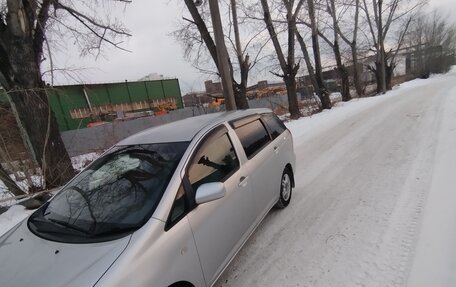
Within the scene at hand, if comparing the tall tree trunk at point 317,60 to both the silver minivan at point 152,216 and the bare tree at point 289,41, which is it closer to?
the bare tree at point 289,41

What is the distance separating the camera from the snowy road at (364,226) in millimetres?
2833

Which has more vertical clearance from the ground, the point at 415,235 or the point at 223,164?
the point at 223,164

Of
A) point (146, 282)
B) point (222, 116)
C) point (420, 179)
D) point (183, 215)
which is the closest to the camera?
point (146, 282)

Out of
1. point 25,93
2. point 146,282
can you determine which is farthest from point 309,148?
point 25,93

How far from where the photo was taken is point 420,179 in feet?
15.4

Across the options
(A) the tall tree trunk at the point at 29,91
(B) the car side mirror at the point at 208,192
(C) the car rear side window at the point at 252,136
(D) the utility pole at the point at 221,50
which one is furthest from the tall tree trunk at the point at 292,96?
(B) the car side mirror at the point at 208,192

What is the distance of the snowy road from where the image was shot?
112 inches

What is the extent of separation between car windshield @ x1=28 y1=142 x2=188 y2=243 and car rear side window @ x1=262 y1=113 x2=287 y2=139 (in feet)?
6.32

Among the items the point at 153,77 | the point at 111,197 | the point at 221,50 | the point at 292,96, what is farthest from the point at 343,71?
the point at 153,77

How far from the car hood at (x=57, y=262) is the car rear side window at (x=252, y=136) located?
74.6 inches

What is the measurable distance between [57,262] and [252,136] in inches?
101

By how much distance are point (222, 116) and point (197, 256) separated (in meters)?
1.91

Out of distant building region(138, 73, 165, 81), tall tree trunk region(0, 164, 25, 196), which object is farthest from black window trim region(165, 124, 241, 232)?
distant building region(138, 73, 165, 81)

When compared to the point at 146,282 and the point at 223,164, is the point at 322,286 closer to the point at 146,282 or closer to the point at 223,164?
the point at 223,164
